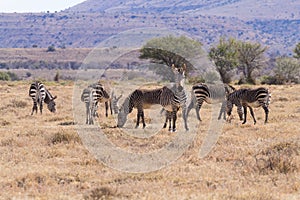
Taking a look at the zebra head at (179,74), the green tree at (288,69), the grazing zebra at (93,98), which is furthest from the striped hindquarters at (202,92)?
the green tree at (288,69)

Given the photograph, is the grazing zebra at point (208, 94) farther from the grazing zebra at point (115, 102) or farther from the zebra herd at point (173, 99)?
the grazing zebra at point (115, 102)

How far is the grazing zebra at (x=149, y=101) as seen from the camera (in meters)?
15.6

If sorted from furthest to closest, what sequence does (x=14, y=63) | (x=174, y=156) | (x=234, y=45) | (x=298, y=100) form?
(x=14, y=63)
(x=234, y=45)
(x=298, y=100)
(x=174, y=156)

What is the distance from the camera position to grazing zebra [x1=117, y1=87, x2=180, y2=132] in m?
15.6

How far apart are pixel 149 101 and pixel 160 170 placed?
6138 millimetres

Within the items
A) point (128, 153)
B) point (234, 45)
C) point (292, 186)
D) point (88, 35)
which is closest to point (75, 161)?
point (128, 153)

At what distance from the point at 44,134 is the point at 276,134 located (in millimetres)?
5961

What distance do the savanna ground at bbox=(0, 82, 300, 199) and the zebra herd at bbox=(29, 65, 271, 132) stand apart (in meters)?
1.22

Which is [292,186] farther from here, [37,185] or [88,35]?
[88,35]

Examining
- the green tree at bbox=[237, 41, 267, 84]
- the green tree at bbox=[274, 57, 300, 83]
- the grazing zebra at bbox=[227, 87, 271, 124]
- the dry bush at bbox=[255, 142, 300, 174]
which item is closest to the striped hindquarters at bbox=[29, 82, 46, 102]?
the grazing zebra at bbox=[227, 87, 271, 124]

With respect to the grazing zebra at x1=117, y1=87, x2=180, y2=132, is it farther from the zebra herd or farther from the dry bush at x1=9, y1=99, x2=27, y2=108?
the dry bush at x1=9, y1=99, x2=27, y2=108

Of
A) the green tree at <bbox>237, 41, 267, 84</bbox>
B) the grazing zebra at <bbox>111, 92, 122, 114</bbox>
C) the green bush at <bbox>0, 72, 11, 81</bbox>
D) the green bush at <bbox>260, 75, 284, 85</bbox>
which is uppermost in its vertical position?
the grazing zebra at <bbox>111, 92, 122, 114</bbox>

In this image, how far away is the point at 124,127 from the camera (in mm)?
16438

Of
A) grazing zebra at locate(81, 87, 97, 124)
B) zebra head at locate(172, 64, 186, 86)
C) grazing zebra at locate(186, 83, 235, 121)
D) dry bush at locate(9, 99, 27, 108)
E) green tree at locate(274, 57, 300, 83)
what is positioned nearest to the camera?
zebra head at locate(172, 64, 186, 86)
